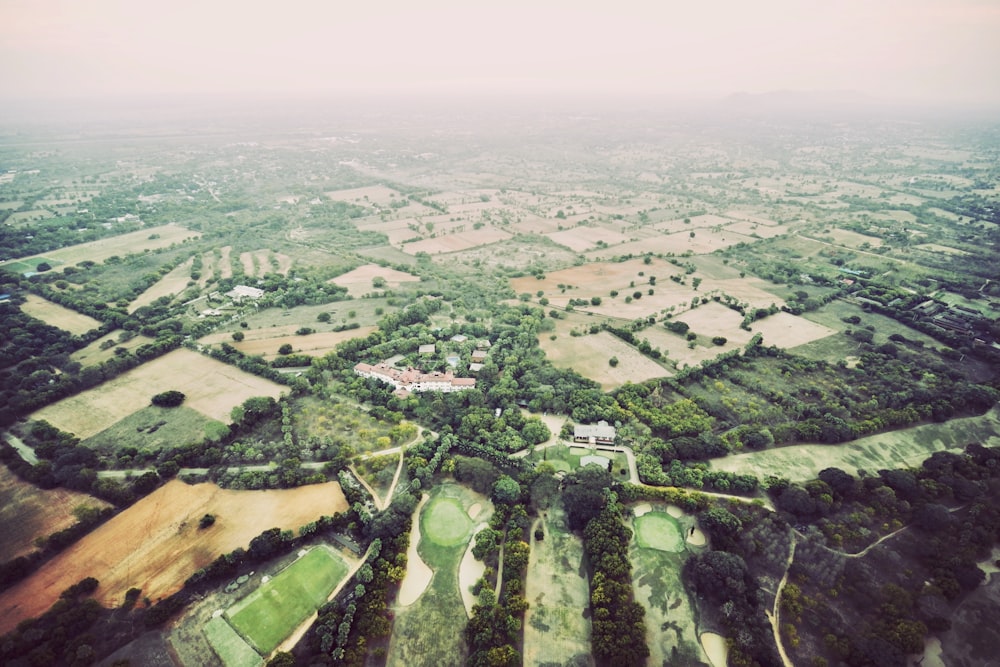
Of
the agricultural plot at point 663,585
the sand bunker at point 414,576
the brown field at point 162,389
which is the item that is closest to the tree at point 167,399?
the brown field at point 162,389

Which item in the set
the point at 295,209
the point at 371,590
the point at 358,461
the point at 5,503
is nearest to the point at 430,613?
the point at 371,590

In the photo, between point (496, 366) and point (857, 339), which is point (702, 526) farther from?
point (857, 339)

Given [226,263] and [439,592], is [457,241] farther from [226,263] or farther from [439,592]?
[439,592]

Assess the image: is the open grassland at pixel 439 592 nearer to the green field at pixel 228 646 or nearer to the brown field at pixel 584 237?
the green field at pixel 228 646

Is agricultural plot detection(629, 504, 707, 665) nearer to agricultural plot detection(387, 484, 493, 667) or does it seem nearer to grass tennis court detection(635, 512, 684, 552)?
grass tennis court detection(635, 512, 684, 552)

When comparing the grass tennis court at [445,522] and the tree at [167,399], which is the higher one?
the tree at [167,399]

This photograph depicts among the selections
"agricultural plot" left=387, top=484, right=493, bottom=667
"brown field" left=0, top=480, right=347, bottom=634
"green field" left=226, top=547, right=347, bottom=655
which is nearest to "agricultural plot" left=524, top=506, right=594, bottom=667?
"agricultural plot" left=387, top=484, right=493, bottom=667

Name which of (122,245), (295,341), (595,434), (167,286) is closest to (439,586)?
(595,434)
